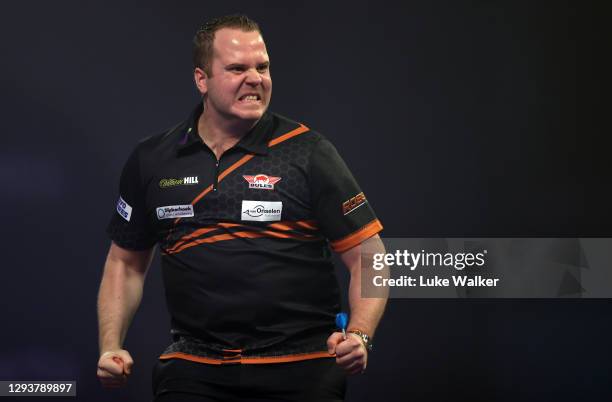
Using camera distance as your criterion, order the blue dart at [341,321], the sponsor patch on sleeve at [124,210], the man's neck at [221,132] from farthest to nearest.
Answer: the sponsor patch on sleeve at [124,210] < the man's neck at [221,132] < the blue dart at [341,321]

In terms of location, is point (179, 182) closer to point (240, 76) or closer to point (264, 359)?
point (240, 76)

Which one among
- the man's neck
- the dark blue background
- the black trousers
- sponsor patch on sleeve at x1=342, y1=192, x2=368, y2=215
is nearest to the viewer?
the black trousers

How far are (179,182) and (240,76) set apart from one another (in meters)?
0.37

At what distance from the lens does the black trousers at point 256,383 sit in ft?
8.83

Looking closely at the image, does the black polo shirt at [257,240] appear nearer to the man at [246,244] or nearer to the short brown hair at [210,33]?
the man at [246,244]

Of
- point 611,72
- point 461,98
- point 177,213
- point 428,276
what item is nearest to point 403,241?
point 428,276

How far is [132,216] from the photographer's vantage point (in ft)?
9.91

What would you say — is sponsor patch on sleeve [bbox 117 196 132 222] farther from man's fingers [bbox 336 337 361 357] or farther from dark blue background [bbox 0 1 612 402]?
dark blue background [bbox 0 1 612 402]

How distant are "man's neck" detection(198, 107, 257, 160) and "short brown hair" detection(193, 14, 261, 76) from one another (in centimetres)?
15

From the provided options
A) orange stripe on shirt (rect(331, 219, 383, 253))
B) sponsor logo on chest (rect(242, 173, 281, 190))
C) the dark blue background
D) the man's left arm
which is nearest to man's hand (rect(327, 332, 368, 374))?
the man's left arm

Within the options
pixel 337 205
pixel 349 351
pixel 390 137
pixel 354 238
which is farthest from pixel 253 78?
pixel 390 137

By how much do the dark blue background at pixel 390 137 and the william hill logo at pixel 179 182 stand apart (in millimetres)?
1192

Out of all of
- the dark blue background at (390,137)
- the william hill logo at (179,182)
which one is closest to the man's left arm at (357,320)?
the william hill logo at (179,182)

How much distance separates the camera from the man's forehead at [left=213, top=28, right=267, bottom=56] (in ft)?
9.46
